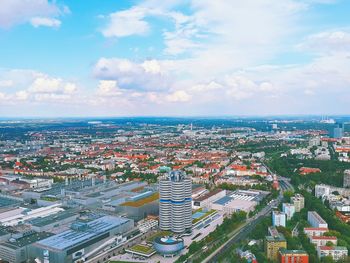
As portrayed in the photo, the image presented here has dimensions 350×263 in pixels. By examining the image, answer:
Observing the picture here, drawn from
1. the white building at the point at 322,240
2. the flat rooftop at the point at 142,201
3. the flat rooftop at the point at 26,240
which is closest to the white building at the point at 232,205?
the flat rooftop at the point at 142,201

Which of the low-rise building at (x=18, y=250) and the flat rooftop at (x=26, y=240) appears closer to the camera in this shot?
the low-rise building at (x=18, y=250)

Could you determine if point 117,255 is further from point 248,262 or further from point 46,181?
point 46,181

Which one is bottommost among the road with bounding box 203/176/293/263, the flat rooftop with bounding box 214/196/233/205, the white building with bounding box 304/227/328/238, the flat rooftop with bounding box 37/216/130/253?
the road with bounding box 203/176/293/263

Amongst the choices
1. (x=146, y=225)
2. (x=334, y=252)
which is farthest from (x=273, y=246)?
(x=146, y=225)

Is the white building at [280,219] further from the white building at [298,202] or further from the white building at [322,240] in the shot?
the white building at [298,202]

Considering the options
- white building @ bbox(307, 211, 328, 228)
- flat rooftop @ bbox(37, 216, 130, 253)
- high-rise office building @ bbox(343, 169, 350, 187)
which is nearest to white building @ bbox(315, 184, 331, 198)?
high-rise office building @ bbox(343, 169, 350, 187)

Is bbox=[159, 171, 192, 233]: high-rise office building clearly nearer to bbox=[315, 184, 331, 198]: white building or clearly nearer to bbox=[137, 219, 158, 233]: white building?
bbox=[137, 219, 158, 233]: white building
